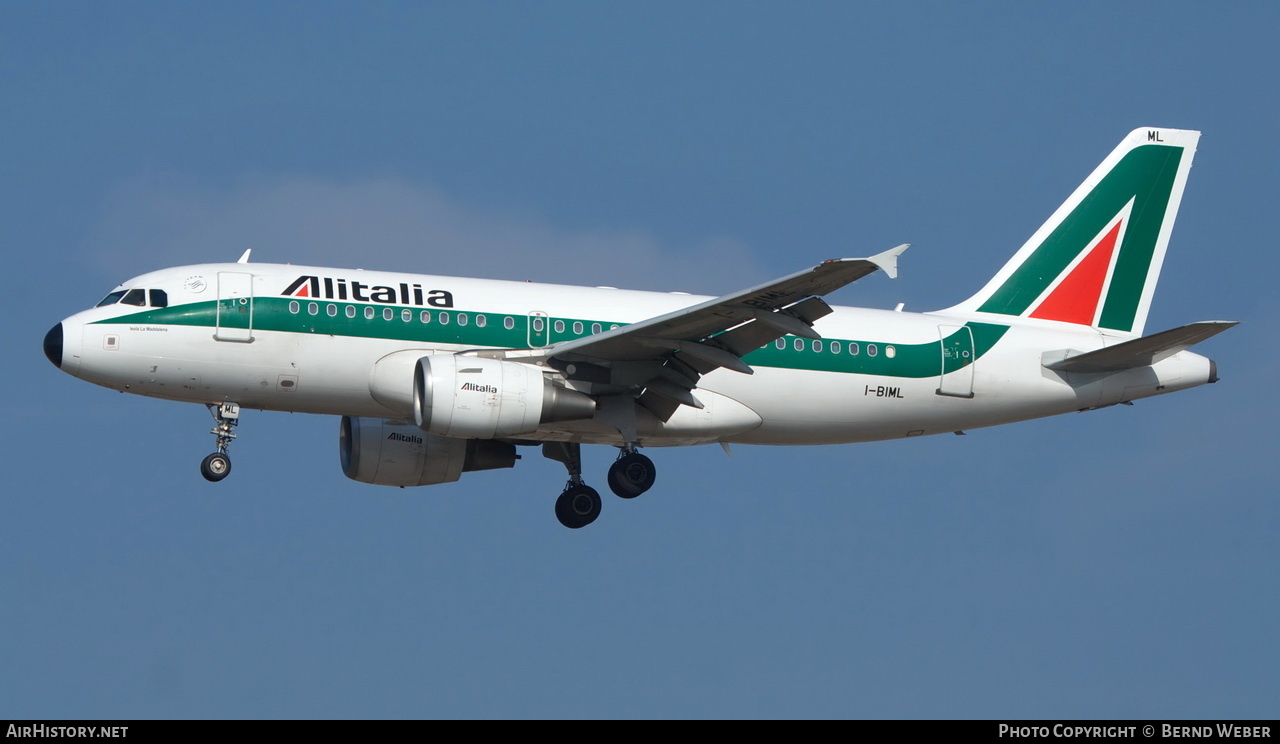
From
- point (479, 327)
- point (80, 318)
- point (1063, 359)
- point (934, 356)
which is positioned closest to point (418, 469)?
point (479, 327)

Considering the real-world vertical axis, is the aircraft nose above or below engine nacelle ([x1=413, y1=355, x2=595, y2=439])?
above

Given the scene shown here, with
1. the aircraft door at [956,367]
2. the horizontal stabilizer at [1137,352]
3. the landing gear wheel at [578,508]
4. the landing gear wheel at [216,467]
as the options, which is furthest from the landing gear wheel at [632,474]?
the horizontal stabilizer at [1137,352]

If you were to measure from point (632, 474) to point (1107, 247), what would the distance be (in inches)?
506

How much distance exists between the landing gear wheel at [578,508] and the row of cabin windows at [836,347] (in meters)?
5.33

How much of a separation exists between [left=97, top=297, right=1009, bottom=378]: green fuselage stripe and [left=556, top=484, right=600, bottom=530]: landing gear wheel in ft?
13.5

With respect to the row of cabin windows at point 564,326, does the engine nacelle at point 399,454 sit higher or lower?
lower

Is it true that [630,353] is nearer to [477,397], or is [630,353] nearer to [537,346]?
[537,346]

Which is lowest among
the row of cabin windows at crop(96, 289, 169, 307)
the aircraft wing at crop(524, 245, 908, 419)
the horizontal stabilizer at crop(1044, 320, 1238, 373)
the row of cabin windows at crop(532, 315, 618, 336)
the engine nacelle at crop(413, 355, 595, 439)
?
the engine nacelle at crop(413, 355, 595, 439)

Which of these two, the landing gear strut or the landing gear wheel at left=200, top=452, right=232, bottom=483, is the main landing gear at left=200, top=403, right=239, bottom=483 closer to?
the landing gear wheel at left=200, top=452, right=232, bottom=483

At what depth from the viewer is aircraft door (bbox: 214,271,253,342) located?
111 feet

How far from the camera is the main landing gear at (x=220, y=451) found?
114 ft

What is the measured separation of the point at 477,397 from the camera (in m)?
33.1

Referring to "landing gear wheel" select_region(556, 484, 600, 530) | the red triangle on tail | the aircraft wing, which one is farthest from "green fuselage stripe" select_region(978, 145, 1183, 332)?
"landing gear wheel" select_region(556, 484, 600, 530)

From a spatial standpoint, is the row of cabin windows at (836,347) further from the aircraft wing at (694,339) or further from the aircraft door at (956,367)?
the aircraft wing at (694,339)
